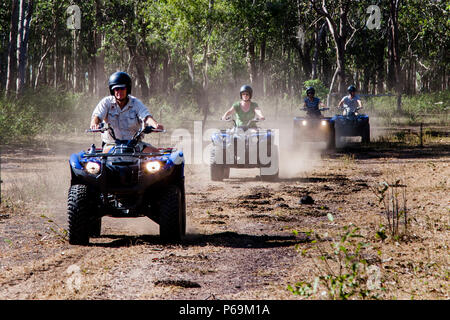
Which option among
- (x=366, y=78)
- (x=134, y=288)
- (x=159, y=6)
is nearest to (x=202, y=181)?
(x=134, y=288)

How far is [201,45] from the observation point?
30391 mm

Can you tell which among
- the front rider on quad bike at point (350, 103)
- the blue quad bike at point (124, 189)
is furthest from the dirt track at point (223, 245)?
the front rider on quad bike at point (350, 103)

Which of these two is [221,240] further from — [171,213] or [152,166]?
[152,166]

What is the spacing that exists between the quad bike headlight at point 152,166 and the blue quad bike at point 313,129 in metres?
13.7

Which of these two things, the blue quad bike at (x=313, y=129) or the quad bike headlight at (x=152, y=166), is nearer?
the quad bike headlight at (x=152, y=166)

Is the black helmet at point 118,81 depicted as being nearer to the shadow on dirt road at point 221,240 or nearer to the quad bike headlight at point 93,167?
the quad bike headlight at point 93,167

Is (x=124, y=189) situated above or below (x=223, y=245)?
above

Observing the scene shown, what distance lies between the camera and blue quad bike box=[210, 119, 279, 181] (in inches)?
548

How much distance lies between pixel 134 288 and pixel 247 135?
8391mm

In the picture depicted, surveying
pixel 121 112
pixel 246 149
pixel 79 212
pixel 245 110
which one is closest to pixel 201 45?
pixel 245 110

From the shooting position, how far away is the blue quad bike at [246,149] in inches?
548

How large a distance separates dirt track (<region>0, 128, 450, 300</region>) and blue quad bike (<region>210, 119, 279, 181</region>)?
440 mm

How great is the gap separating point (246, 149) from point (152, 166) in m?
6.46
